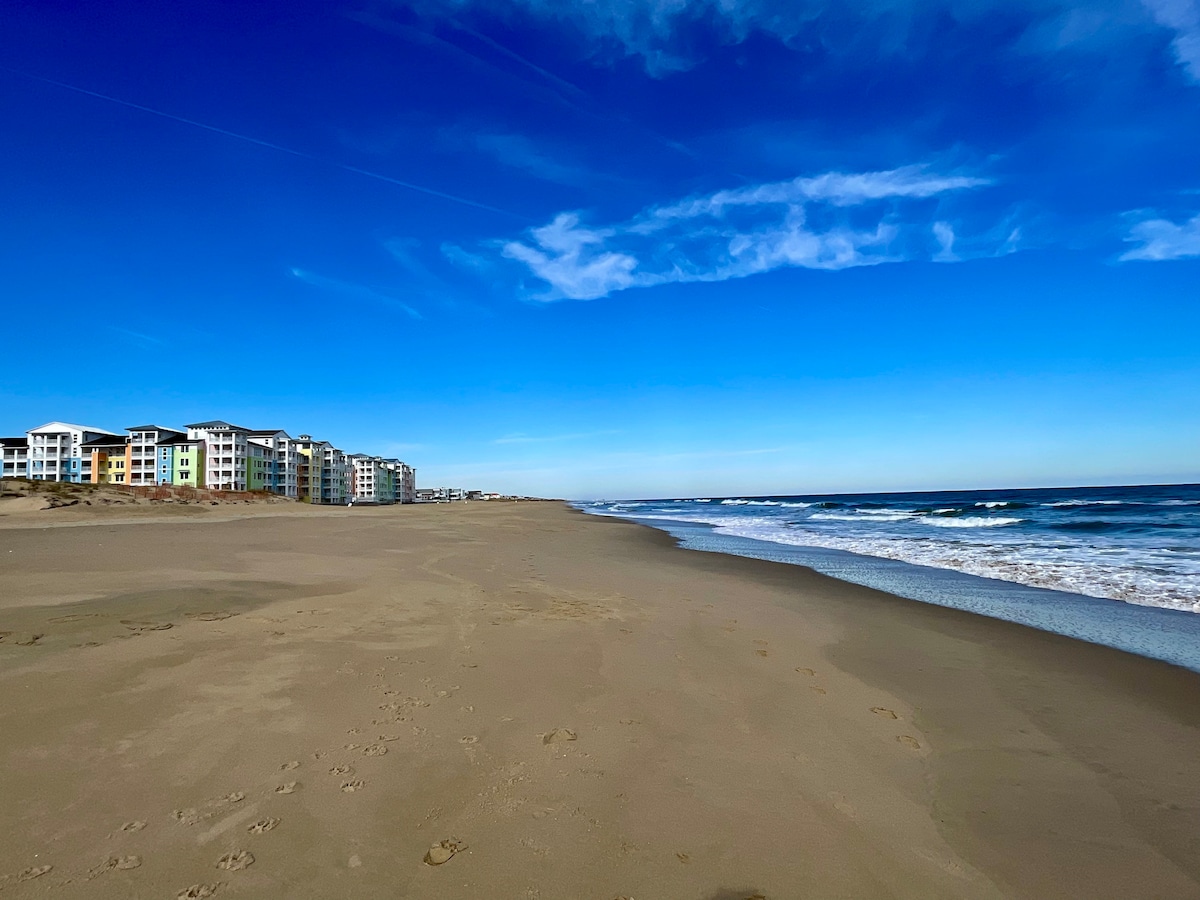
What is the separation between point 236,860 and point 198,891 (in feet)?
0.67

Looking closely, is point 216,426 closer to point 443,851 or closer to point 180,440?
point 180,440

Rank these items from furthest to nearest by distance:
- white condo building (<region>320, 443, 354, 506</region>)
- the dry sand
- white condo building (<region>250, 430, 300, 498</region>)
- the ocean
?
white condo building (<region>320, 443, 354, 506</region>), white condo building (<region>250, 430, 300, 498</region>), the ocean, the dry sand

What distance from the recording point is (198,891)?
7.59ft

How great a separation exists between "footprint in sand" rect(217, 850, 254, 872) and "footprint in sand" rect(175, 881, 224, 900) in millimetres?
106

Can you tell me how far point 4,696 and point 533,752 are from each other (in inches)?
147

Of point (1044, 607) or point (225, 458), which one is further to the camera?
point (225, 458)

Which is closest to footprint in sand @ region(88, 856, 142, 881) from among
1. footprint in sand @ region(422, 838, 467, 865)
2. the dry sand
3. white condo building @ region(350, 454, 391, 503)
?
the dry sand

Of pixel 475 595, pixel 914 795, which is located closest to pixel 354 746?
pixel 914 795

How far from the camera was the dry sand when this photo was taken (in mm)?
2600

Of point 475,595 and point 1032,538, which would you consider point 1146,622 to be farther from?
point 1032,538

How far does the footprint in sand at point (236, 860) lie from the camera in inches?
97.3

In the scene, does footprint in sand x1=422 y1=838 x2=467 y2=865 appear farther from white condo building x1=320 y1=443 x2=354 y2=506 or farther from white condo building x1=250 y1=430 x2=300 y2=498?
white condo building x1=320 y1=443 x2=354 y2=506

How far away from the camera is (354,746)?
11.8ft

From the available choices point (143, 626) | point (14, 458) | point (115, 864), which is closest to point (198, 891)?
point (115, 864)
